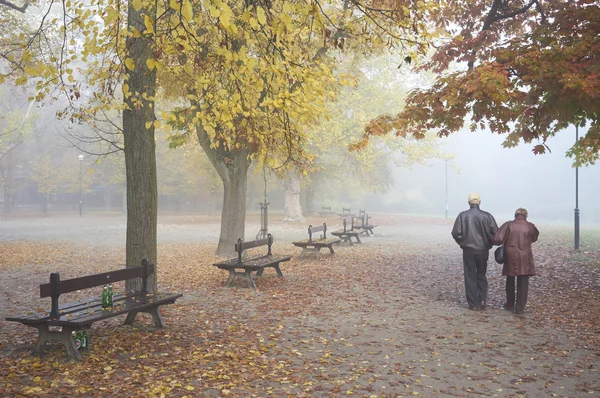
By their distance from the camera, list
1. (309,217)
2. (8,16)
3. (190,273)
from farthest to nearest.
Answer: (309,217) < (8,16) < (190,273)

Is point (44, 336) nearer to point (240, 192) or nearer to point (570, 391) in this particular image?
point (570, 391)

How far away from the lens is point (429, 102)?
11500 mm

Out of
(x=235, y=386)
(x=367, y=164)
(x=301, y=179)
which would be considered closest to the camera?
(x=235, y=386)

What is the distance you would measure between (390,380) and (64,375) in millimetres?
3351

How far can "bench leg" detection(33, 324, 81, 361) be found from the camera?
19.5 feet

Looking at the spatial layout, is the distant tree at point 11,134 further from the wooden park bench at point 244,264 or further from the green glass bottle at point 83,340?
the green glass bottle at point 83,340

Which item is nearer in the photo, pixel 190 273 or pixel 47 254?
pixel 190 273

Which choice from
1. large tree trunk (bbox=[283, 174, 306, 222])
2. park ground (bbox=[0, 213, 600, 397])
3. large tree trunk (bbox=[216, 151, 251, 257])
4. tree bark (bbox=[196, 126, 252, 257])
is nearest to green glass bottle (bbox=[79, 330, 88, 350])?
park ground (bbox=[0, 213, 600, 397])

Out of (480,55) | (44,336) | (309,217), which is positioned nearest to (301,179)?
(309,217)

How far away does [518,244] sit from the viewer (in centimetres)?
885

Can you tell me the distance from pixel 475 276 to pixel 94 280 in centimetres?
624

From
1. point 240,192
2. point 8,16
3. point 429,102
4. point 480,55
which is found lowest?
point 240,192

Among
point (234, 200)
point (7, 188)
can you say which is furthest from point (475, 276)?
point (7, 188)

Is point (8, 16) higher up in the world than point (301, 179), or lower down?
higher up
